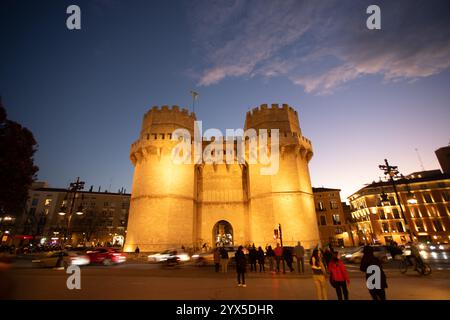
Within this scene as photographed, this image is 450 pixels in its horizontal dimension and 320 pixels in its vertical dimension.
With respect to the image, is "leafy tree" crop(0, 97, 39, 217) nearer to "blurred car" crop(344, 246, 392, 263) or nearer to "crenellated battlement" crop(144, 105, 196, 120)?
"crenellated battlement" crop(144, 105, 196, 120)

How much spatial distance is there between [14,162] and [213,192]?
64.4ft

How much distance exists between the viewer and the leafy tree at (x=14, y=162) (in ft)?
62.0

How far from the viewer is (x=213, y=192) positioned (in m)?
28.9

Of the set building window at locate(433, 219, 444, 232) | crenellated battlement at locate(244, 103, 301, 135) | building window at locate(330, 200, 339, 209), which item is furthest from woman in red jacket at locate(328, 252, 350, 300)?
building window at locate(433, 219, 444, 232)

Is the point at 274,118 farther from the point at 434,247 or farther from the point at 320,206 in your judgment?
the point at 320,206

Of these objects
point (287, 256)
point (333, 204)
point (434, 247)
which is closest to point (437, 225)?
point (333, 204)

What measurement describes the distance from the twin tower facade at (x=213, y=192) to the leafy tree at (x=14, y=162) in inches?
386

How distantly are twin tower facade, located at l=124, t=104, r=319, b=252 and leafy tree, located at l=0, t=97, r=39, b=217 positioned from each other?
9.80m

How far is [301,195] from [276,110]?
11.6 metres

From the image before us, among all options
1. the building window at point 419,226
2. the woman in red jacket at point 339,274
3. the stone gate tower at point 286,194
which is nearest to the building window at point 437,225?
the building window at point 419,226

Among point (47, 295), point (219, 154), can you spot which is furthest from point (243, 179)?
point (47, 295)

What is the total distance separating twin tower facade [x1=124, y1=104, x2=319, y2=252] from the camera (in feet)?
79.6

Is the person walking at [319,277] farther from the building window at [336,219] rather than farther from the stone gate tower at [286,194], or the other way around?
the building window at [336,219]
